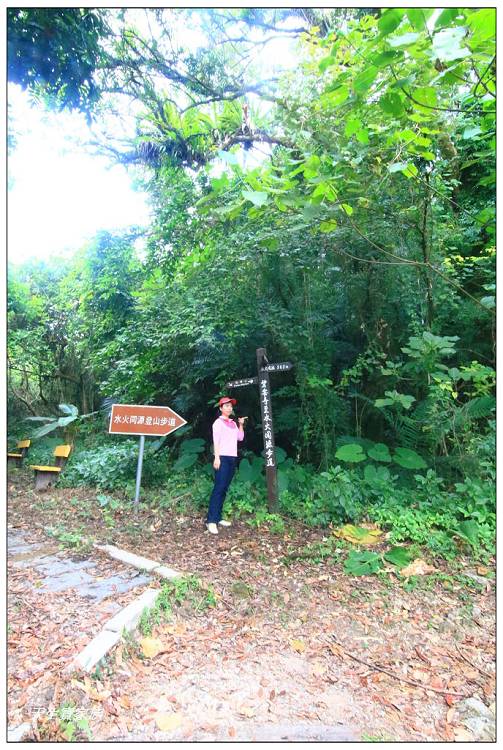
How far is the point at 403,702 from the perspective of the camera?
229 cm

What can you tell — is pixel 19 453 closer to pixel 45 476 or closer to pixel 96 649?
pixel 45 476

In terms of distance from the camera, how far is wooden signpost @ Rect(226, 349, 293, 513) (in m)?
4.78

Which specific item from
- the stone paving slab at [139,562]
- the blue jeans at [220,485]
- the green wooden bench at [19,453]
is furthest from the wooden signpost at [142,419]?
the green wooden bench at [19,453]

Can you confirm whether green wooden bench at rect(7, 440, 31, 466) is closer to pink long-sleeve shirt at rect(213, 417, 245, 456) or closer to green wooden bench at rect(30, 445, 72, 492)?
green wooden bench at rect(30, 445, 72, 492)

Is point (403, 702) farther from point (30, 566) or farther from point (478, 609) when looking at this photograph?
point (30, 566)

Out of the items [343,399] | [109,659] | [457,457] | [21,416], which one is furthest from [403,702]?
[21,416]

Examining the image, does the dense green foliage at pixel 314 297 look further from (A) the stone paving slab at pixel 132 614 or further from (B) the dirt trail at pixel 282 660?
(A) the stone paving slab at pixel 132 614

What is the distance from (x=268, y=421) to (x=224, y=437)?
25.8 inches

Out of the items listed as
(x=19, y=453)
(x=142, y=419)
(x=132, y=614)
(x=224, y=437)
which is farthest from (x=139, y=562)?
(x=19, y=453)

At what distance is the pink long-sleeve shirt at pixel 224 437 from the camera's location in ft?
14.9

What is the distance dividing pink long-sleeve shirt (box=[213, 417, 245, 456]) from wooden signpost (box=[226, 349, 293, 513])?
463 mm

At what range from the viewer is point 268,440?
16.0 ft

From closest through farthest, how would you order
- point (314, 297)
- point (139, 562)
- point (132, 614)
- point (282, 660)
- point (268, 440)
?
point (282, 660) < point (132, 614) < point (139, 562) < point (268, 440) < point (314, 297)

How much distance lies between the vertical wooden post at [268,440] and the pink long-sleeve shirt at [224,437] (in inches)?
18.0
